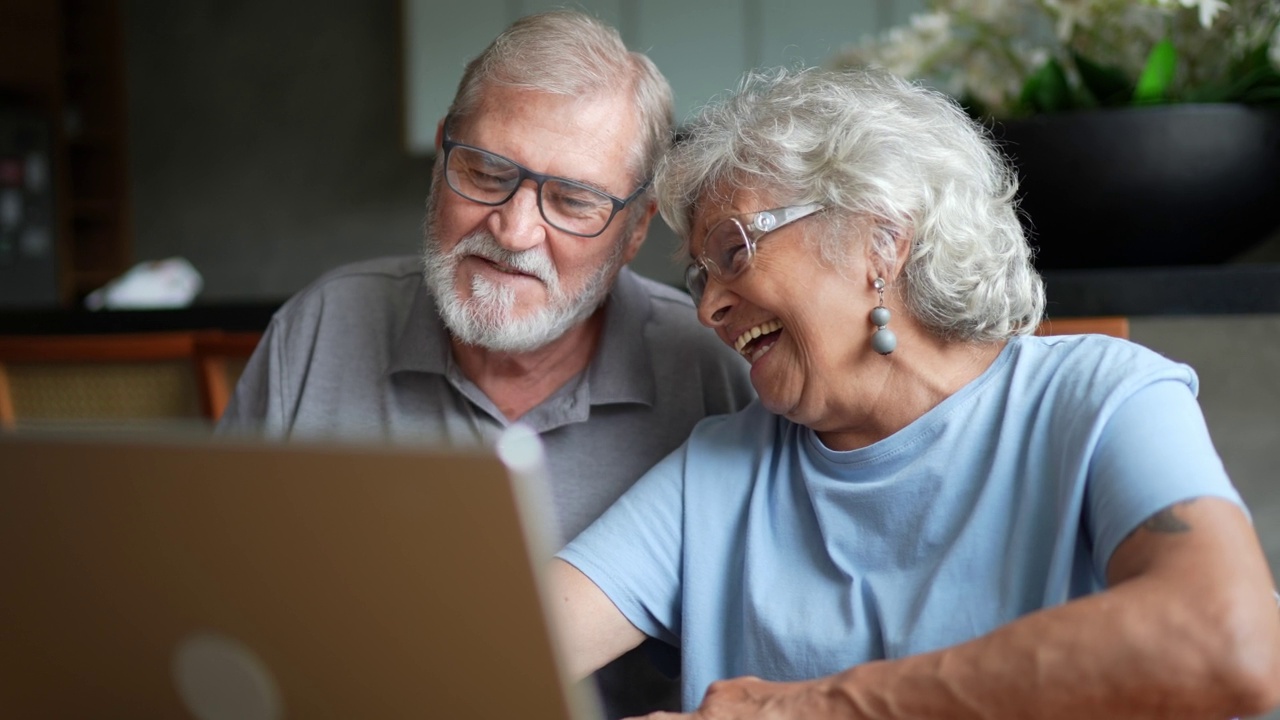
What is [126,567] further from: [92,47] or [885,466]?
[92,47]

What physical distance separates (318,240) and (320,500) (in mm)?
6549

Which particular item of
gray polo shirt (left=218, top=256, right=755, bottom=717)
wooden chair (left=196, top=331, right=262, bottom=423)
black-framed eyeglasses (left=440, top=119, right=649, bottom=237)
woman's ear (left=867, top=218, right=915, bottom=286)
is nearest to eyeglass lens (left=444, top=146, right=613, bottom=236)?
black-framed eyeglasses (left=440, top=119, right=649, bottom=237)

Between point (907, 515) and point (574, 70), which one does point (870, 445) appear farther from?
point (574, 70)

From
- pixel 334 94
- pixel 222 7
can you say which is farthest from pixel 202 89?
pixel 334 94

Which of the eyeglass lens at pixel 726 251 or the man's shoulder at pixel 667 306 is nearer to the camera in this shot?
the eyeglass lens at pixel 726 251

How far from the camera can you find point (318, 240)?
6.93 metres

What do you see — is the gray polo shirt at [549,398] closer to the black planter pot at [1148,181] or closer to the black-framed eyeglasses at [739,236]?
the black-framed eyeglasses at [739,236]

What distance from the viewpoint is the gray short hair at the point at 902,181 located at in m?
1.26

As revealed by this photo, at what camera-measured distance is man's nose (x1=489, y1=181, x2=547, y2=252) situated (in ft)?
5.08

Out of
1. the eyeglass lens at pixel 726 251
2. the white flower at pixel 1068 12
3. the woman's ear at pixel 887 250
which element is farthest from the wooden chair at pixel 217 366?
the white flower at pixel 1068 12

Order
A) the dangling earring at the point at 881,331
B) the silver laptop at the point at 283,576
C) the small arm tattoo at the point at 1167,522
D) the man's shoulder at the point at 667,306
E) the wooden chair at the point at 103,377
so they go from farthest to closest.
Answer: the wooden chair at the point at 103,377, the man's shoulder at the point at 667,306, the dangling earring at the point at 881,331, the small arm tattoo at the point at 1167,522, the silver laptop at the point at 283,576

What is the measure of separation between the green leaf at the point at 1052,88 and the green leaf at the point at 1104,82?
0.03 metres

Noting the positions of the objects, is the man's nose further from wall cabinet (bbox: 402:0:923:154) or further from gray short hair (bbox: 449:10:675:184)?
wall cabinet (bbox: 402:0:923:154)

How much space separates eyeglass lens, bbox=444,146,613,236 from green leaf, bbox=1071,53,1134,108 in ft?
2.41
